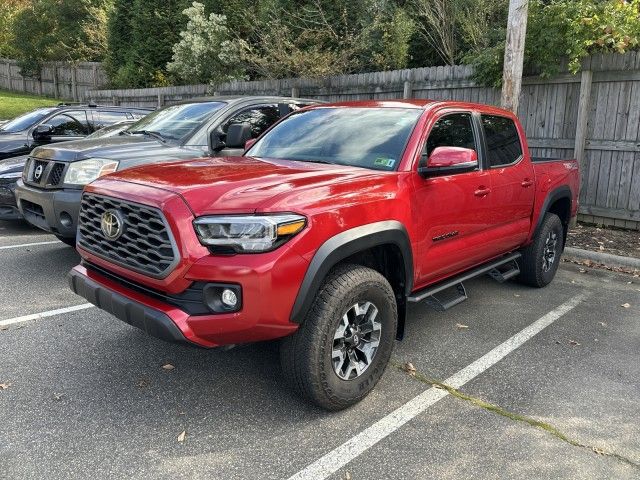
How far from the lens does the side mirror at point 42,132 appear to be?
27.8ft

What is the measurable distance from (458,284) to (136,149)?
3518mm

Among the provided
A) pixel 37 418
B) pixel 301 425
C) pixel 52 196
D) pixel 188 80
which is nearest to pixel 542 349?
pixel 301 425

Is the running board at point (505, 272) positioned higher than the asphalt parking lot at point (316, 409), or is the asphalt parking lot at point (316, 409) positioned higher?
the running board at point (505, 272)

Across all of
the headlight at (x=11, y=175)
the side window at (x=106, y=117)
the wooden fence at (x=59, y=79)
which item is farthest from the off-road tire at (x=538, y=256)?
the wooden fence at (x=59, y=79)

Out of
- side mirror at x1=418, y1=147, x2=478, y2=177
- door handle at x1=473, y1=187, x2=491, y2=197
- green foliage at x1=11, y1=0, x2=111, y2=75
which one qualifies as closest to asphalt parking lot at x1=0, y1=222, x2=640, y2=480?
door handle at x1=473, y1=187, x2=491, y2=197

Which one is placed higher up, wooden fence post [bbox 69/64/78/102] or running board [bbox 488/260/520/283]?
wooden fence post [bbox 69/64/78/102]

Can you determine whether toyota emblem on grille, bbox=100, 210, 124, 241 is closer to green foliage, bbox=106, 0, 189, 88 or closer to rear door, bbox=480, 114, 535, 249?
rear door, bbox=480, 114, 535, 249

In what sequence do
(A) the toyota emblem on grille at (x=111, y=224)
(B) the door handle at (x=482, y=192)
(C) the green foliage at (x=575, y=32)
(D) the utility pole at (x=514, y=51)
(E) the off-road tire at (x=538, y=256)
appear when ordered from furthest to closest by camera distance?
(C) the green foliage at (x=575, y=32), (D) the utility pole at (x=514, y=51), (E) the off-road tire at (x=538, y=256), (B) the door handle at (x=482, y=192), (A) the toyota emblem on grille at (x=111, y=224)

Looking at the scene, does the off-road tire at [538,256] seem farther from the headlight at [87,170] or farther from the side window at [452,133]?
the headlight at [87,170]

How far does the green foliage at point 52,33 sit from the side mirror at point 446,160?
1203 inches

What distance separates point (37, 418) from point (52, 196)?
279 centimetres

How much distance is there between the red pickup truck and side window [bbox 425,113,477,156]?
0.05 feet

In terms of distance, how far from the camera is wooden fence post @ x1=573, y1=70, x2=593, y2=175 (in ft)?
25.1

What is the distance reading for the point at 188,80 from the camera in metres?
17.1
